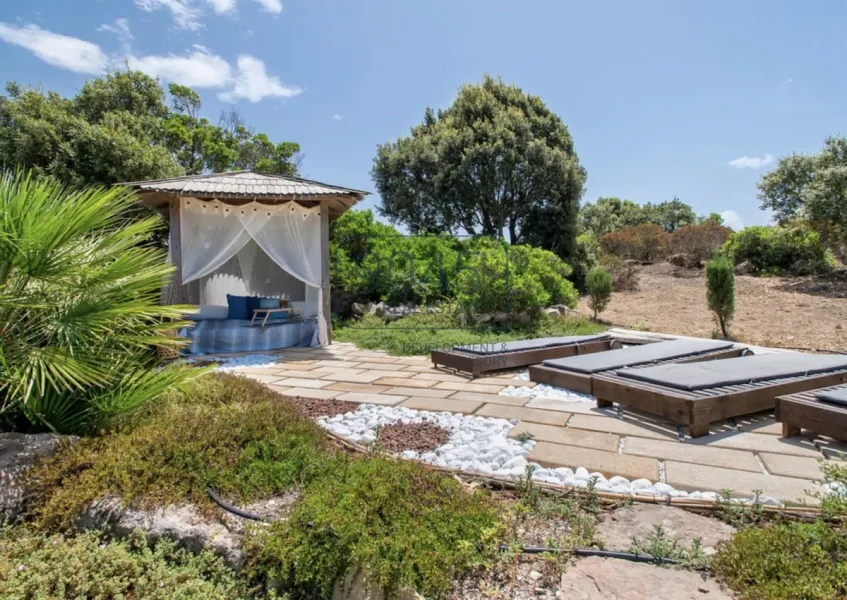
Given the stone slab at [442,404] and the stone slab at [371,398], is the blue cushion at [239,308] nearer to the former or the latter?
the stone slab at [371,398]

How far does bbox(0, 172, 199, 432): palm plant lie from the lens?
7.15 ft

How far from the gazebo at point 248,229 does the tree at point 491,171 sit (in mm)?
7035

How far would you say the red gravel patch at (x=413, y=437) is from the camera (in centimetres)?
297

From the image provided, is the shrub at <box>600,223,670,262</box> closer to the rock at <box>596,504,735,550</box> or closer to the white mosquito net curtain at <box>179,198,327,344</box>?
the white mosquito net curtain at <box>179,198,327,344</box>

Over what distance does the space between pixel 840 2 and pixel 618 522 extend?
21.0 feet

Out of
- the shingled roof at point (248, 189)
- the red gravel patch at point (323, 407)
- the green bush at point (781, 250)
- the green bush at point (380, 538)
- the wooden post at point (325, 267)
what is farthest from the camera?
the green bush at point (781, 250)

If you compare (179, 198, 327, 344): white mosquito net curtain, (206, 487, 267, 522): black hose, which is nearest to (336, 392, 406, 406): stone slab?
(206, 487, 267, 522): black hose

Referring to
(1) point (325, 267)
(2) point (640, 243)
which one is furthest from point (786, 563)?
(2) point (640, 243)

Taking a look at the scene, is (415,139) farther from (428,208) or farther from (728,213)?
(728,213)

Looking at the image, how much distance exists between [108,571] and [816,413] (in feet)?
12.3

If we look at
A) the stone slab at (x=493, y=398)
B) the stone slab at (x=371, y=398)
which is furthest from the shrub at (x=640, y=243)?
the stone slab at (x=371, y=398)

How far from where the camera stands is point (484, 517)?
5.78ft

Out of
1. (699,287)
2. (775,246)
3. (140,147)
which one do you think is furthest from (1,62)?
(775,246)

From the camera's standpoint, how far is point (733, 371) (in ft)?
12.5
